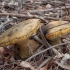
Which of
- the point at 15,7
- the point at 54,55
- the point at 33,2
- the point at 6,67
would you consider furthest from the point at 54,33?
the point at 33,2

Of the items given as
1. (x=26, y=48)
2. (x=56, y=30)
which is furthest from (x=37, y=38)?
(x=56, y=30)

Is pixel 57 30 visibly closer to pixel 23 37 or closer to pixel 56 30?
pixel 56 30

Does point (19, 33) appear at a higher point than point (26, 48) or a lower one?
higher

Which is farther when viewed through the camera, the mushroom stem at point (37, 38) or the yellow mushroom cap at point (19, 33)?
the mushroom stem at point (37, 38)

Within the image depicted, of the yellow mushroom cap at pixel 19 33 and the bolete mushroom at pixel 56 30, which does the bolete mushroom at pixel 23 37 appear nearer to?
the yellow mushroom cap at pixel 19 33

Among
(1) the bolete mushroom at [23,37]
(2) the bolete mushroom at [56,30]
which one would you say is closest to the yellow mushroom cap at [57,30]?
(2) the bolete mushroom at [56,30]

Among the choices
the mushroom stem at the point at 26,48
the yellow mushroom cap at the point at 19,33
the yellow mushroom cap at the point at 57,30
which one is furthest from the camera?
the mushroom stem at the point at 26,48

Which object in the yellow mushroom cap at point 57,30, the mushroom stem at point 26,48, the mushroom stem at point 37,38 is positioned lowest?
the mushroom stem at point 26,48
